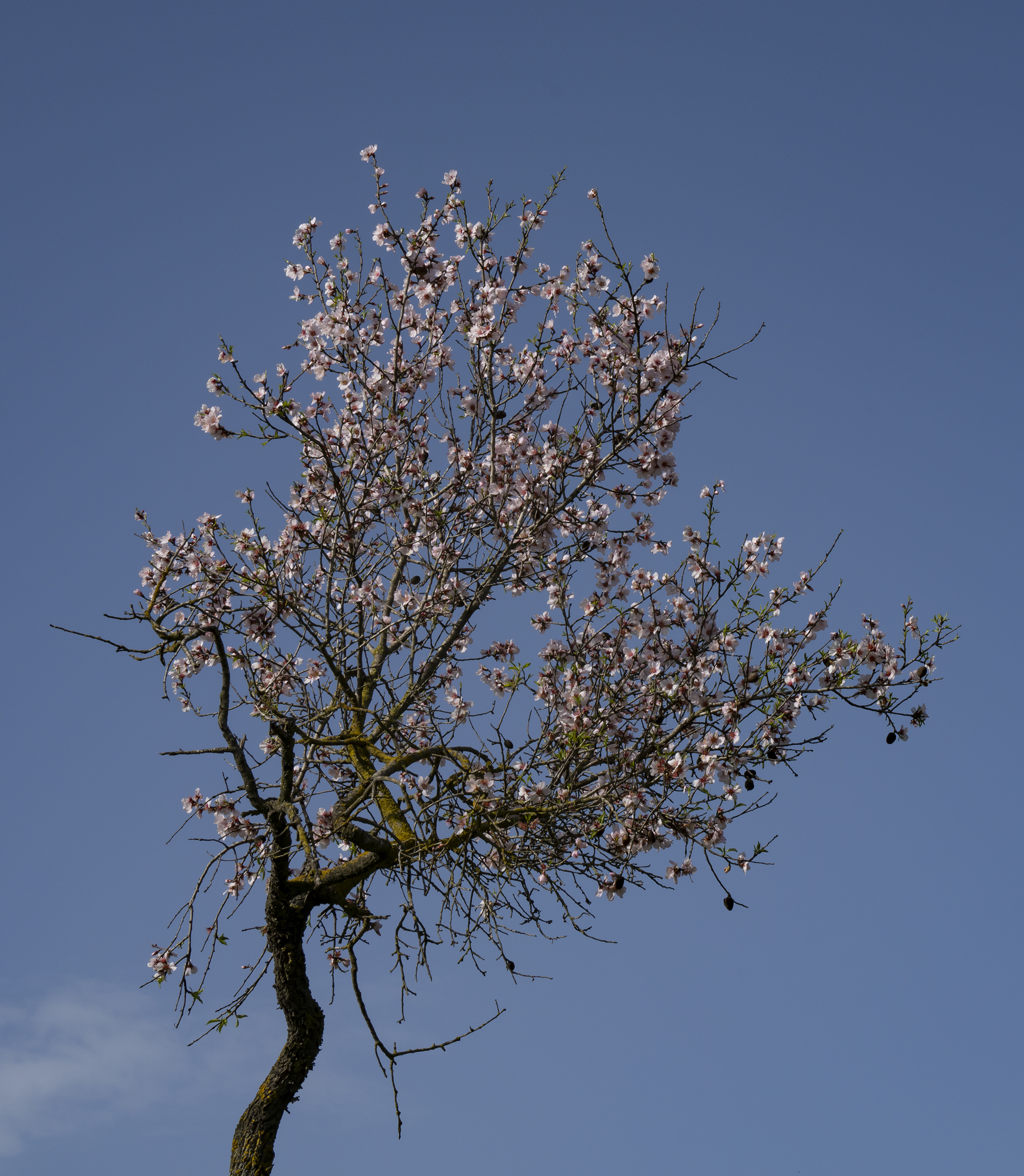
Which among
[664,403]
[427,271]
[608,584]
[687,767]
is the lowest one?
[687,767]

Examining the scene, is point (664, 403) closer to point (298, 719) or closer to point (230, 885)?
point (298, 719)

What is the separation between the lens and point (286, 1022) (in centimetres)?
708

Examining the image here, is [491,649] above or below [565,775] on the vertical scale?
above

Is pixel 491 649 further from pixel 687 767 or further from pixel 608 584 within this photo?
pixel 687 767

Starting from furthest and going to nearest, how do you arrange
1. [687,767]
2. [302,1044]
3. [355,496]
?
[355,496], [302,1044], [687,767]

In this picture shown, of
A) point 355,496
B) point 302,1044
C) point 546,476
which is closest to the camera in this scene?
point 302,1044

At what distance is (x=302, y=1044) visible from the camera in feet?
23.1

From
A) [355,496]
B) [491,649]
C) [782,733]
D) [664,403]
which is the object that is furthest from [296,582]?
[782,733]

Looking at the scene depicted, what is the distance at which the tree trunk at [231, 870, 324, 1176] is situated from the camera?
677cm

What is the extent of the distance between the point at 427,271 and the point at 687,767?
435 centimetres

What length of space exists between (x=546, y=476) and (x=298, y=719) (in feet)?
8.74

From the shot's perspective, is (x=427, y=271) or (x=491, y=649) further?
(x=491, y=649)

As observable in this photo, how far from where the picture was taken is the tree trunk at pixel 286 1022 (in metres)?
6.77

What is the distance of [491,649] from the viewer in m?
8.70
